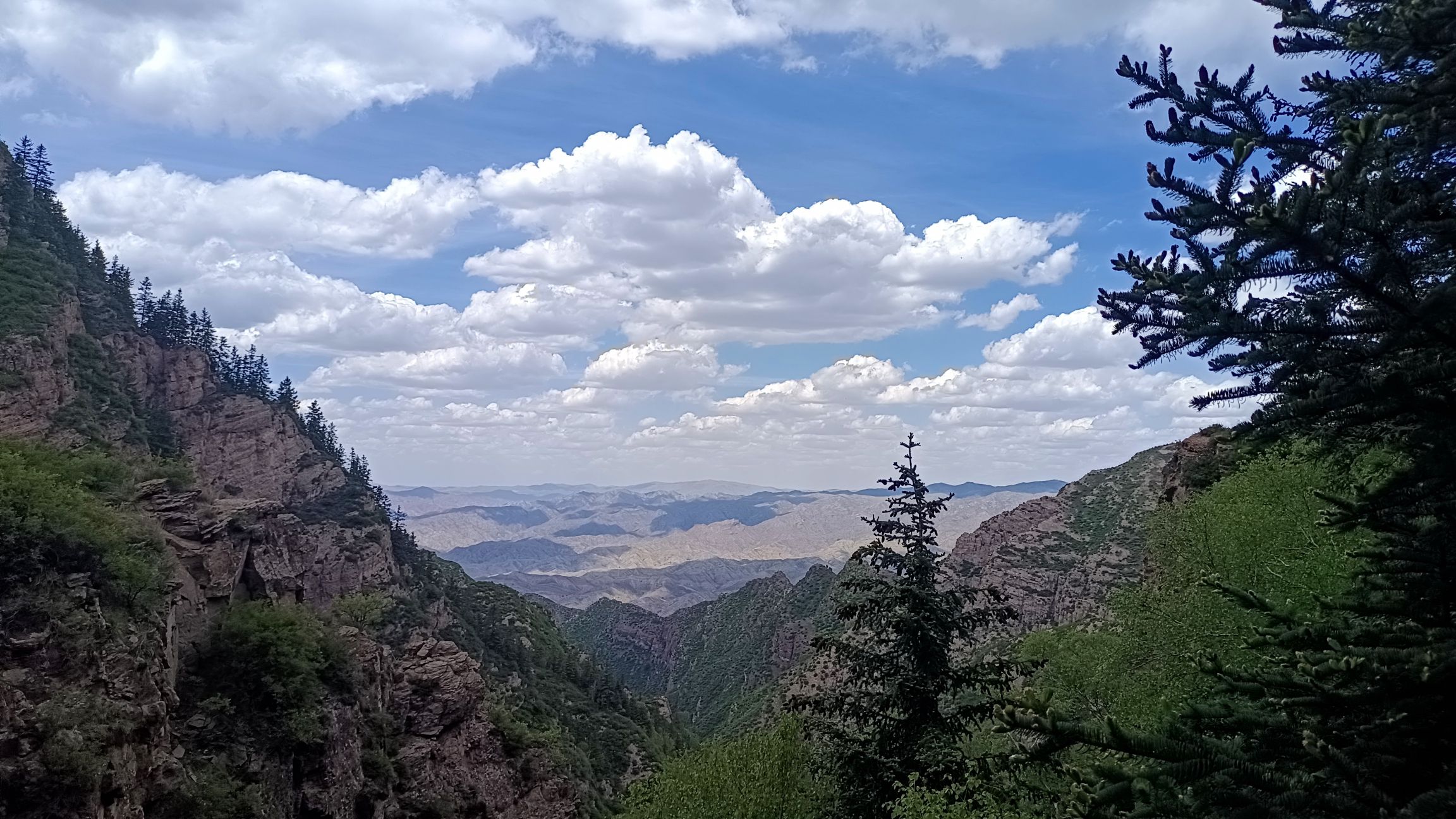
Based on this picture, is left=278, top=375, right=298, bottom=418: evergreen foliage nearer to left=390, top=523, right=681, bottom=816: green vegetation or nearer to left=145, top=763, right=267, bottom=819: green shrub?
left=390, top=523, right=681, bottom=816: green vegetation

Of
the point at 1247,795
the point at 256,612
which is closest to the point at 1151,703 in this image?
the point at 1247,795

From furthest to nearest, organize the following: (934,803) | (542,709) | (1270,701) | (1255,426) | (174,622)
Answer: (542,709)
(174,622)
(934,803)
(1255,426)
(1270,701)

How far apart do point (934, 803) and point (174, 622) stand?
3163 cm

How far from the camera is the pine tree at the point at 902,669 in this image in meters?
21.2

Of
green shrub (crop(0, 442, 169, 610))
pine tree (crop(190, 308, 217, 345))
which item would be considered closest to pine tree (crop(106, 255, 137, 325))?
pine tree (crop(190, 308, 217, 345))

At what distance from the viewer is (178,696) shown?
3209cm

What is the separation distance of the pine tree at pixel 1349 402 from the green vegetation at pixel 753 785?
1727cm

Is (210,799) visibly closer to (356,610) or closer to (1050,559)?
(356,610)

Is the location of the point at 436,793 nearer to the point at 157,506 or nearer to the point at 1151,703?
the point at 157,506

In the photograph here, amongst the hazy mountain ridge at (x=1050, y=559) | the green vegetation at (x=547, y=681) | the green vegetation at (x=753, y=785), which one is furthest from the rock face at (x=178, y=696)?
the hazy mountain ridge at (x=1050, y=559)

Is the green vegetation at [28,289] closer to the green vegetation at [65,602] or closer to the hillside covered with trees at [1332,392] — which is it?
the green vegetation at [65,602]

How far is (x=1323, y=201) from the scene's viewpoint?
7.25 metres

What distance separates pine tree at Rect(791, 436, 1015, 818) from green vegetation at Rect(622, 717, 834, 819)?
2447 mm

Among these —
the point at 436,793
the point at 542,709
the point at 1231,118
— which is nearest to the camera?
the point at 1231,118
